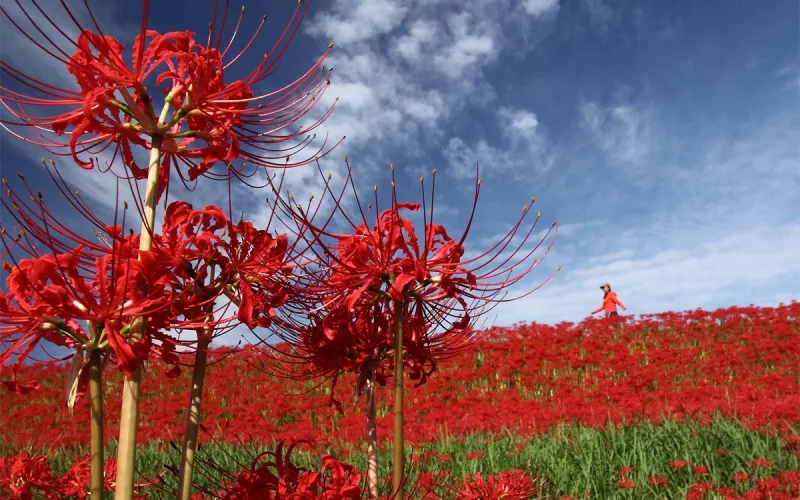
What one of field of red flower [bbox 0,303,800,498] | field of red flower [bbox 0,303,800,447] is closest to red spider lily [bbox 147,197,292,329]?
field of red flower [bbox 0,303,800,498]

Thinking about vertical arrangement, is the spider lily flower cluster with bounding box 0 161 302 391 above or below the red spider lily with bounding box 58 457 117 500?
above

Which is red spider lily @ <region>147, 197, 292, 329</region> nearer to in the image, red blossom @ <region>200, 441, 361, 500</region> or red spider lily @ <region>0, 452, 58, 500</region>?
red blossom @ <region>200, 441, 361, 500</region>

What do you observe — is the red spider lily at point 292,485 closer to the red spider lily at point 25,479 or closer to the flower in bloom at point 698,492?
the red spider lily at point 25,479

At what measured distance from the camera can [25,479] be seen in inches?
111

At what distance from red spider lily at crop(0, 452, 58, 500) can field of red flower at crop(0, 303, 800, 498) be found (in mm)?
1931

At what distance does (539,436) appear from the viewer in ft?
21.1

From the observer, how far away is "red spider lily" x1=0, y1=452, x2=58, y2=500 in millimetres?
2758

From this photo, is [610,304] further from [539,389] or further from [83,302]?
[83,302]

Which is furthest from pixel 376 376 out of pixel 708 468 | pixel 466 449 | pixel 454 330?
pixel 466 449

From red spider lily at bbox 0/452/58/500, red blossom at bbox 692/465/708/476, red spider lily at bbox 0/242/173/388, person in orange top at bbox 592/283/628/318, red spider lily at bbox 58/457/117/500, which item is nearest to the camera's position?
red spider lily at bbox 0/242/173/388

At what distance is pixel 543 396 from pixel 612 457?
5.40 m

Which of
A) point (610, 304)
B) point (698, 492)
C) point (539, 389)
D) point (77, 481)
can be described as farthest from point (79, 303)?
point (610, 304)

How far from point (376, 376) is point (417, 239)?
0.66 m

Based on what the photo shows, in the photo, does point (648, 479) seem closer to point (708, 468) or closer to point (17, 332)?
point (708, 468)
